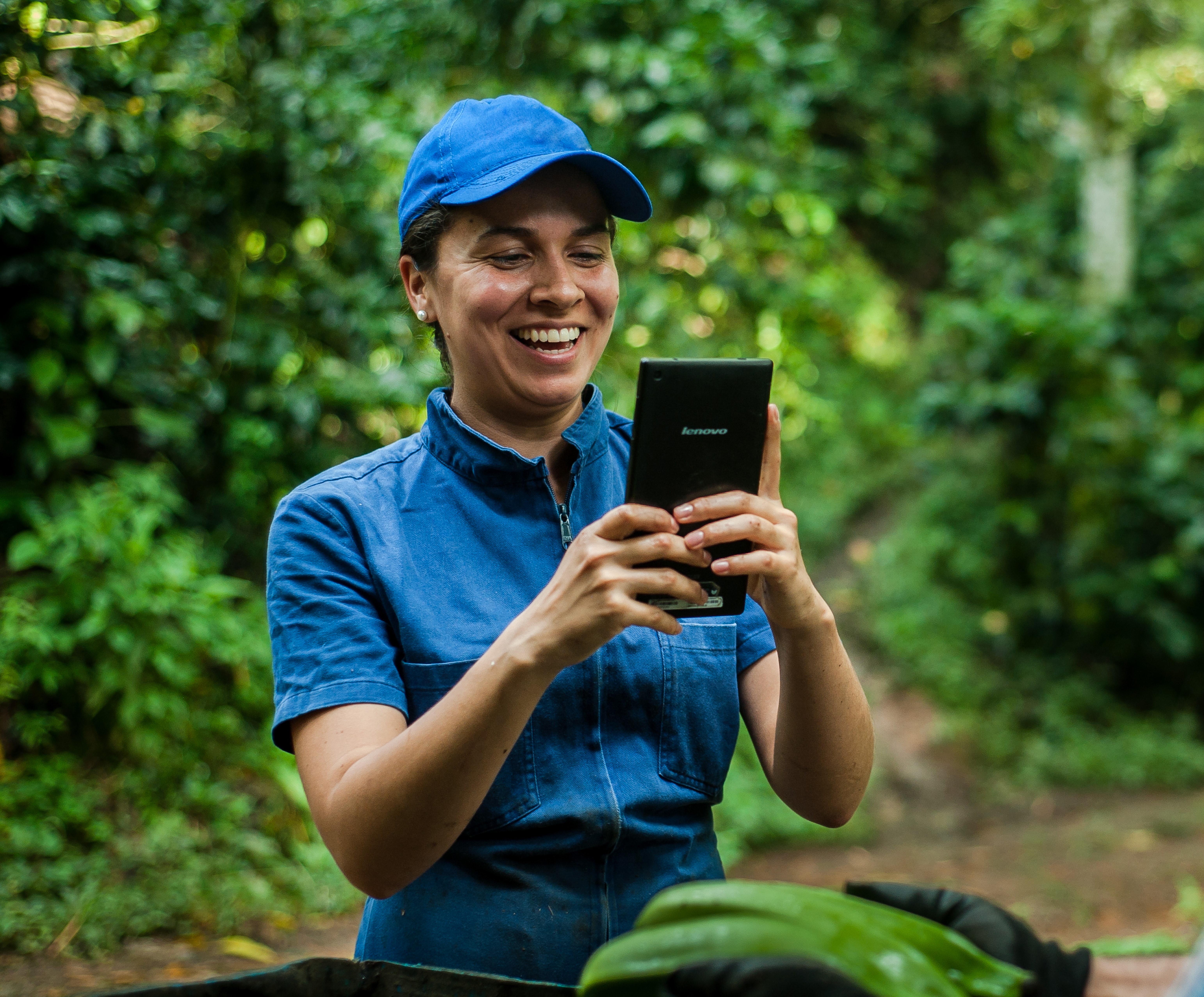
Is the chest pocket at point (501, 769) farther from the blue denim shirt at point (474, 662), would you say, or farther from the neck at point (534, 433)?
the neck at point (534, 433)

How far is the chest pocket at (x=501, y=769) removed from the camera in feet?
4.75

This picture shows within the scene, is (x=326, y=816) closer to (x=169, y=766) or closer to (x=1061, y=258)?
(x=169, y=766)

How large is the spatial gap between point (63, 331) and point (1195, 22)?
7.34 m

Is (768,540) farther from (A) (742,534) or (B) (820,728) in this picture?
(B) (820,728)

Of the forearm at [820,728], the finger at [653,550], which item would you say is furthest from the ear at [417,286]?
the forearm at [820,728]

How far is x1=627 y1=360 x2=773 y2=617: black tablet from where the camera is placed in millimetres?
A: 1328

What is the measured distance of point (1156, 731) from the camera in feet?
23.9

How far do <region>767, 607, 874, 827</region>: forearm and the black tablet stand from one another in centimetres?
18

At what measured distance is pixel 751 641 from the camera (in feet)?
5.66

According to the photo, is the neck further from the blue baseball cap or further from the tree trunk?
the tree trunk

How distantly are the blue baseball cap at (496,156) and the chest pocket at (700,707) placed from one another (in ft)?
2.25

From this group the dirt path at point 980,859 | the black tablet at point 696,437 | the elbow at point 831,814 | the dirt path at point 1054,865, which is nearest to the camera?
the black tablet at point 696,437

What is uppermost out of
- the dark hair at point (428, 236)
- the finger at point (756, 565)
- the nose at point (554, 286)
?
the dark hair at point (428, 236)

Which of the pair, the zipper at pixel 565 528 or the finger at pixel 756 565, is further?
the zipper at pixel 565 528
